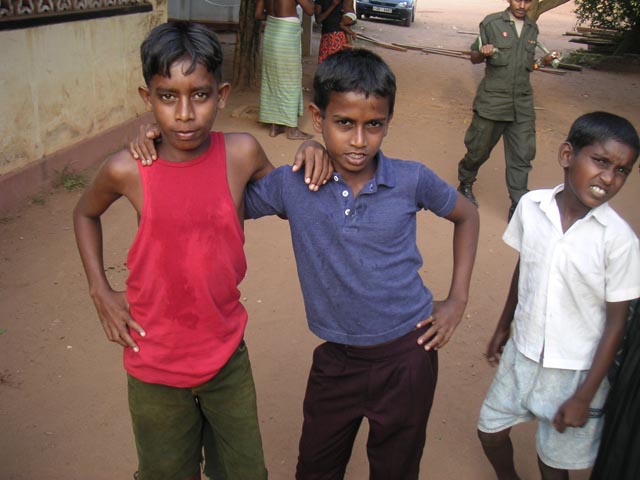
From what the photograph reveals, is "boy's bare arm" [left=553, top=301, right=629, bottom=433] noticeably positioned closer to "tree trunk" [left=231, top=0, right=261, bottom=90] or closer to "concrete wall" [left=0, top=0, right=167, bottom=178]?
"concrete wall" [left=0, top=0, right=167, bottom=178]

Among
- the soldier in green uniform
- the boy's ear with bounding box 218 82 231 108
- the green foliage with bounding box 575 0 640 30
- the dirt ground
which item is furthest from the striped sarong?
the green foliage with bounding box 575 0 640 30

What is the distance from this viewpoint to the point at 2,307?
141 inches

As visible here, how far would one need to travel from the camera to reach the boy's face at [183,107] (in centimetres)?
175

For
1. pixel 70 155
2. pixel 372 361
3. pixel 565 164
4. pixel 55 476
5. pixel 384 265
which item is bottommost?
pixel 55 476

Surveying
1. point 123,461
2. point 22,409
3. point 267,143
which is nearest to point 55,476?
point 123,461

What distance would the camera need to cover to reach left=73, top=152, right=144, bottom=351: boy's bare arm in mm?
1796

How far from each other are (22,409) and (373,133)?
2.04 metres

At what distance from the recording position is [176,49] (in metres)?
1.75

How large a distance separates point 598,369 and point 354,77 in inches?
43.5

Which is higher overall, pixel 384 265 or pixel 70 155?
pixel 384 265

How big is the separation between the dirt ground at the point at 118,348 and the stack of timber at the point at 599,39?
8.66m

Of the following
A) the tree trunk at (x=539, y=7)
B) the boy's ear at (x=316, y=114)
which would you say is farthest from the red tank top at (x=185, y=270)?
the tree trunk at (x=539, y=7)

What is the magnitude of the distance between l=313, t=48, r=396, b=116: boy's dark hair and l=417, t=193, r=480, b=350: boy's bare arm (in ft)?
1.30

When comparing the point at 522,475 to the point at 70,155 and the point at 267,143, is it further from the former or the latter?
the point at 267,143
